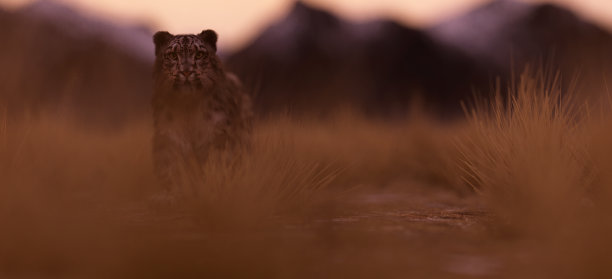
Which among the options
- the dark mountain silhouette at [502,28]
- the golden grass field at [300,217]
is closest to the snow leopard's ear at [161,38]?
the golden grass field at [300,217]

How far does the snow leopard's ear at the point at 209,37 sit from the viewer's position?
4270mm

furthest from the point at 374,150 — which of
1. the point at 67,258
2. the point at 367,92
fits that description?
the point at 367,92

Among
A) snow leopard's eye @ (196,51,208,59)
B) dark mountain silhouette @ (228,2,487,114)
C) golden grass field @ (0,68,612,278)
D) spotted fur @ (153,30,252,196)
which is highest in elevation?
dark mountain silhouette @ (228,2,487,114)

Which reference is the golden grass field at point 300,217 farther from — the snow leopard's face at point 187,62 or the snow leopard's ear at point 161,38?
the snow leopard's ear at point 161,38

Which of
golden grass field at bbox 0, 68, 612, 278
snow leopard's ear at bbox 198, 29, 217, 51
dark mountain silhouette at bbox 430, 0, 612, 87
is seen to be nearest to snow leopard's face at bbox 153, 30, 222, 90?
snow leopard's ear at bbox 198, 29, 217, 51

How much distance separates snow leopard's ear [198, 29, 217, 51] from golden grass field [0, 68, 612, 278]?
77cm

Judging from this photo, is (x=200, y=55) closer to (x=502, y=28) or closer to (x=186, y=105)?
(x=186, y=105)

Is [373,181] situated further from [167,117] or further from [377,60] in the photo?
[377,60]

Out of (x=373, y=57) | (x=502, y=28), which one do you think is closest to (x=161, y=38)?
(x=373, y=57)

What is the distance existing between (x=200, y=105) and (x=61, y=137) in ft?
5.90

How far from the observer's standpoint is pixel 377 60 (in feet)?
108

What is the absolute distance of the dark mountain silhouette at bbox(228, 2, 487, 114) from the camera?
2883cm

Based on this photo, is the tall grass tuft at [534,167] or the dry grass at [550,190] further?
the tall grass tuft at [534,167]

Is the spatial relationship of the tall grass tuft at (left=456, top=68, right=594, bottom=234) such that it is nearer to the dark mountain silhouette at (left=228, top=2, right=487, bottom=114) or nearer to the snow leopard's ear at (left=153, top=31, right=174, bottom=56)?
the snow leopard's ear at (left=153, top=31, right=174, bottom=56)
